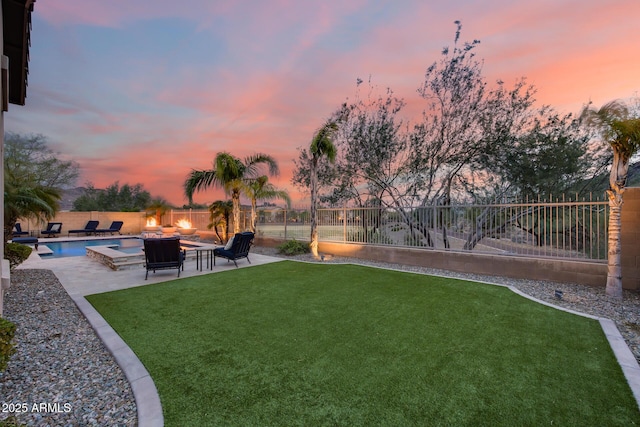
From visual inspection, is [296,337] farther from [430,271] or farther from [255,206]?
[255,206]

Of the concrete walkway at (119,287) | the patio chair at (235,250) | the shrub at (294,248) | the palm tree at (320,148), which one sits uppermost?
the palm tree at (320,148)

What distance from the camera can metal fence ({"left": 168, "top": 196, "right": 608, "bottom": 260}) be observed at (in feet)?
20.1

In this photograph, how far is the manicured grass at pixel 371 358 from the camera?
2146 millimetres

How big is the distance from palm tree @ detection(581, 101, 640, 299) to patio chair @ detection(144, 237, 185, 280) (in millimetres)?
9608

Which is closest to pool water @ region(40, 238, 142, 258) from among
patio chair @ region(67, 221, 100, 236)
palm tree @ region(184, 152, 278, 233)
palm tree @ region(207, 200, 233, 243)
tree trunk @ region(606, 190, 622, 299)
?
patio chair @ region(67, 221, 100, 236)

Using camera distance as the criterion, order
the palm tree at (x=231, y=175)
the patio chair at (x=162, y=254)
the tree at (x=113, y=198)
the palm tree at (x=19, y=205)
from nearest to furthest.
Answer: the patio chair at (x=162, y=254), the palm tree at (x=19, y=205), the palm tree at (x=231, y=175), the tree at (x=113, y=198)

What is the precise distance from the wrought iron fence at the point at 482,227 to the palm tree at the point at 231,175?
2.45 meters

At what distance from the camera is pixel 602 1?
6.44m

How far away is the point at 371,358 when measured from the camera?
9.73ft

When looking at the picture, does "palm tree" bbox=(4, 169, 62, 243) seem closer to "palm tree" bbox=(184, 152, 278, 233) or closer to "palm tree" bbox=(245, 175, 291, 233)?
"palm tree" bbox=(184, 152, 278, 233)

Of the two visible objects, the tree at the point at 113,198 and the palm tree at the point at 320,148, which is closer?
the palm tree at the point at 320,148

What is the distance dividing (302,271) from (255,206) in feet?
18.3

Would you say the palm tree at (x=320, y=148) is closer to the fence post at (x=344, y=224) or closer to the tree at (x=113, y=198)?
the fence post at (x=344, y=224)

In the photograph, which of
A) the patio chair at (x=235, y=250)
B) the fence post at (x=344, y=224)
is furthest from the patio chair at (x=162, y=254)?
the fence post at (x=344, y=224)
